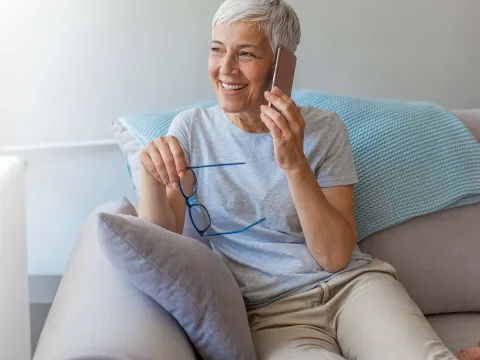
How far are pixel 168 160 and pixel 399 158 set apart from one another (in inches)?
26.0

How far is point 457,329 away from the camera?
152 centimetres

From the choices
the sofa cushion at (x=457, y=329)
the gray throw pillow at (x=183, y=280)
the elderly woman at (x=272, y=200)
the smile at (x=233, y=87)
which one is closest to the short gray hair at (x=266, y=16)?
the elderly woman at (x=272, y=200)

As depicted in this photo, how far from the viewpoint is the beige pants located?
124 cm

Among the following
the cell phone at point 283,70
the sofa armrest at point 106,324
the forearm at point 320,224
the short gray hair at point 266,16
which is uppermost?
the short gray hair at point 266,16

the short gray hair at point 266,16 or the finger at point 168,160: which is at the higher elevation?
the short gray hair at point 266,16

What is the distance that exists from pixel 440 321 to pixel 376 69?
82cm

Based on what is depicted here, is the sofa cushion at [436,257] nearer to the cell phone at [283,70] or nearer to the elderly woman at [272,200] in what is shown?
the elderly woman at [272,200]

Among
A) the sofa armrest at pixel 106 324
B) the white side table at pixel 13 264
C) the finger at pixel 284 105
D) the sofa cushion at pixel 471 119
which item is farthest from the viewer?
the sofa cushion at pixel 471 119

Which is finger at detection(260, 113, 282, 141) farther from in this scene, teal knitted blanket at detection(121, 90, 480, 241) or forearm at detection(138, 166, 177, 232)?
teal knitted blanket at detection(121, 90, 480, 241)

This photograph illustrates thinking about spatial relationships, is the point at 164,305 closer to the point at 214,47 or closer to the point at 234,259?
the point at 234,259

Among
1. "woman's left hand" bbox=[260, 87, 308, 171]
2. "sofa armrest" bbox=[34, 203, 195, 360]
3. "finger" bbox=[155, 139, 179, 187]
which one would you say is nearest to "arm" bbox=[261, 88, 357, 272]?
"woman's left hand" bbox=[260, 87, 308, 171]

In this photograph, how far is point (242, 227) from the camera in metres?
1.46

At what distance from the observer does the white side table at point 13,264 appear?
56.9 inches

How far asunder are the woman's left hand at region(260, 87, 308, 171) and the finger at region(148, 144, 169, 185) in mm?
231
